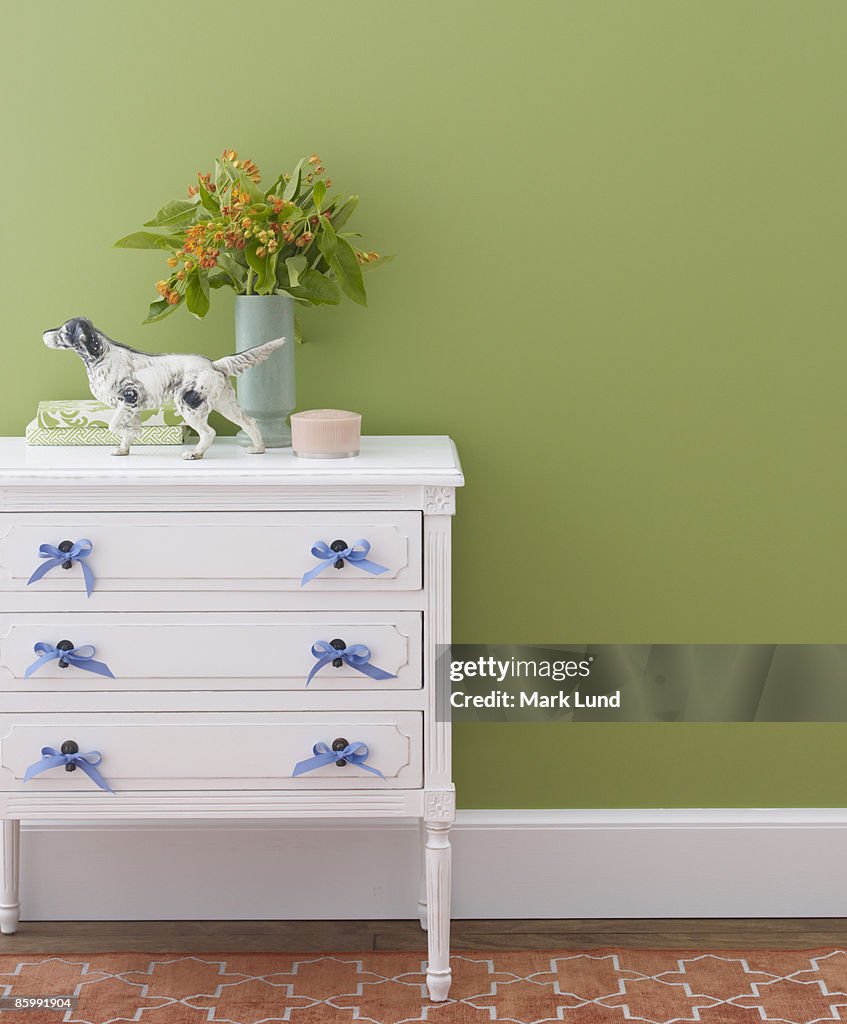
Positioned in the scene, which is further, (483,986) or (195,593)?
(483,986)

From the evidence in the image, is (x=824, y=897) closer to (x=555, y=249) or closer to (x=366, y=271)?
(x=555, y=249)

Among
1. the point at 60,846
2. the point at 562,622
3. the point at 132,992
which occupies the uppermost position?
the point at 562,622

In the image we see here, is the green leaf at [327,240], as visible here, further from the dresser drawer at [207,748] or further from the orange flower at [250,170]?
the dresser drawer at [207,748]

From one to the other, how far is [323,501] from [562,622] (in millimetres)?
642

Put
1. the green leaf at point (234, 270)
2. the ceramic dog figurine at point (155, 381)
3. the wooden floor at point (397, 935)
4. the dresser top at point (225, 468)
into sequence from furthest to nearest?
the wooden floor at point (397, 935) → the green leaf at point (234, 270) → the ceramic dog figurine at point (155, 381) → the dresser top at point (225, 468)

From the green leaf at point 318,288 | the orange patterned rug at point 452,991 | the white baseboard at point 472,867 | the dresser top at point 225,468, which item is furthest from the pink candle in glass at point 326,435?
the orange patterned rug at point 452,991

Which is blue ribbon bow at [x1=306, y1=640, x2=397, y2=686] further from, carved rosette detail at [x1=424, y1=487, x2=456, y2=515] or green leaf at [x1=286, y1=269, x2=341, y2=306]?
green leaf at [x1=286, y1=269, x2=341, y2=306]

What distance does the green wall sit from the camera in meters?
2.02

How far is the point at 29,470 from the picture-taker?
5.68 ft

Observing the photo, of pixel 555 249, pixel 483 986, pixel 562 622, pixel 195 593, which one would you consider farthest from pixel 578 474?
pixel 483 986

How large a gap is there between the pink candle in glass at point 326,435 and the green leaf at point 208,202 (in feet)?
1.23

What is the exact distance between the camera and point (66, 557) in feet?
5.69

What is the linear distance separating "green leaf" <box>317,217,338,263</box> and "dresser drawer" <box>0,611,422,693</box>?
62 centimetres

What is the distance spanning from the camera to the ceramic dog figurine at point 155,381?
1.83 metres
